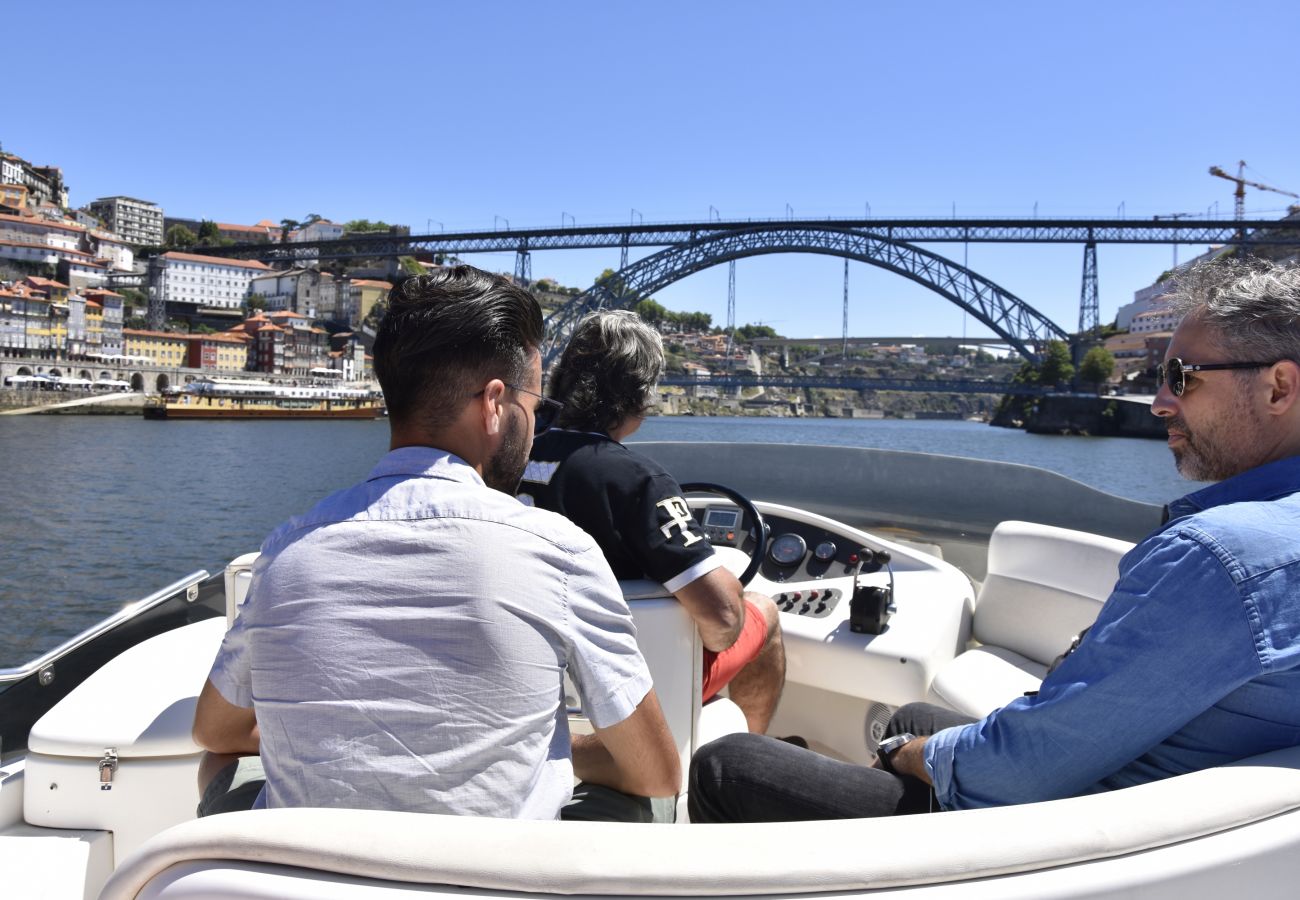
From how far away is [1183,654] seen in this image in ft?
2.08

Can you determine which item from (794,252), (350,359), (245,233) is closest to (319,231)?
(245,233)

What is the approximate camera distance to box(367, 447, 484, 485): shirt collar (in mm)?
709

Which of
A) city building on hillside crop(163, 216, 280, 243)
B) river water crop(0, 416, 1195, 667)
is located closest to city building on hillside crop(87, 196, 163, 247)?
city building on hillside crop(163, 216, 280, 243)

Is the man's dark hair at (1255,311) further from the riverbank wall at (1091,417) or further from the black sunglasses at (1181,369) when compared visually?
the riverbank wall at (1091,417)

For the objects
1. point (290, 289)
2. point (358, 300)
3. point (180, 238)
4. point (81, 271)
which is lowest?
point (358, 300)

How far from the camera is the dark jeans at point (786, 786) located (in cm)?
81

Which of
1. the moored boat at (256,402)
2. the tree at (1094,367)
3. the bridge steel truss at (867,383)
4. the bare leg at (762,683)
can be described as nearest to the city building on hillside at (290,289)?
the moored boat at (256,402)

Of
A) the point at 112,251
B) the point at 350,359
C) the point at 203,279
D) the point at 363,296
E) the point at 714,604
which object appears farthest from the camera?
the point at 112,251

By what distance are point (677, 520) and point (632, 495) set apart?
2.7 inches

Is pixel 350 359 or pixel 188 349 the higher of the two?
pixel 188 349

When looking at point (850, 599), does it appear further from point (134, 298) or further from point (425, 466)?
point (134, 298)

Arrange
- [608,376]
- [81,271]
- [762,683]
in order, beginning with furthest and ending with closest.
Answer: [81,271], [762,683], [608,376]

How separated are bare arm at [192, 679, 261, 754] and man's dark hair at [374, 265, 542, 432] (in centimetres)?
29

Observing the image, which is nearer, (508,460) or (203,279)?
(508,460)
